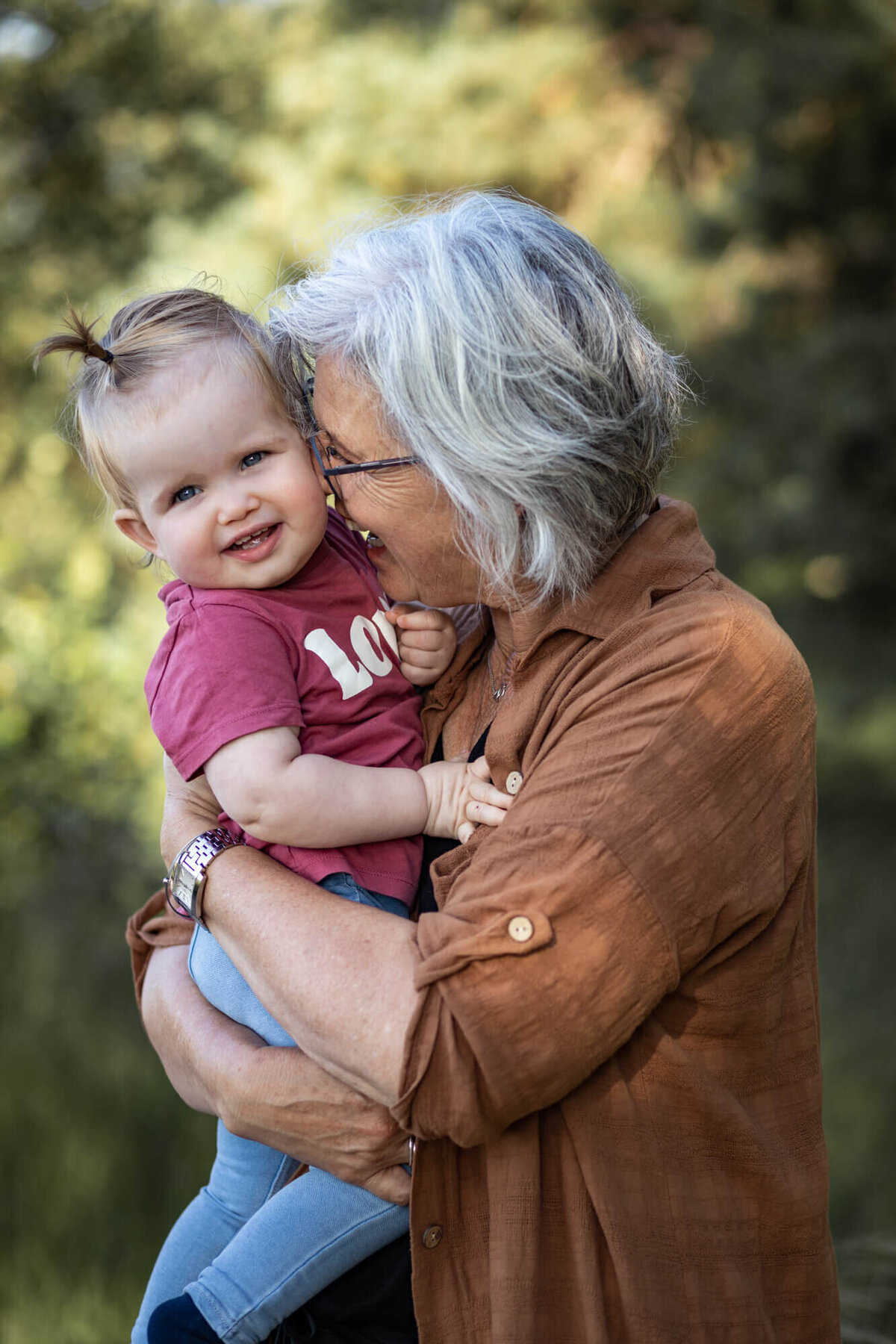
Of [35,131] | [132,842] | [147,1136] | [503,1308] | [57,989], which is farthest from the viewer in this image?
[35,131]

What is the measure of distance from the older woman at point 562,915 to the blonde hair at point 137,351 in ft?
0.33

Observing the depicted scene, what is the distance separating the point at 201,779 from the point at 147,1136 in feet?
8.51

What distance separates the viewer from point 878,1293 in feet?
9.32

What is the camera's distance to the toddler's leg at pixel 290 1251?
5.22 ft

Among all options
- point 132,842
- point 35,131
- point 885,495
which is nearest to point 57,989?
point 132,842

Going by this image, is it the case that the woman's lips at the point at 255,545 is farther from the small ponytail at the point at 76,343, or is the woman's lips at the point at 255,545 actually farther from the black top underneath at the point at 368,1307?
the black top underneath at the point at 368,1307

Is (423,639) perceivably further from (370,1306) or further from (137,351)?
(370,1306)

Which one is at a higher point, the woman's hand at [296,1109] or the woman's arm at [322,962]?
the woman's arm at [322,962]

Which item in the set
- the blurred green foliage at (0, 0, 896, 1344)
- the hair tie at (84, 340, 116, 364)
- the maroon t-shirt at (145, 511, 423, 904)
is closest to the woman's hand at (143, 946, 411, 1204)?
the maroon t-shirt at (145, 511, 423, 904)

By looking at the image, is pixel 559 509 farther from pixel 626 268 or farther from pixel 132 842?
pixel 626 268

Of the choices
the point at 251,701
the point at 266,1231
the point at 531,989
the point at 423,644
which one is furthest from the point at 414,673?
the point at 266,1231

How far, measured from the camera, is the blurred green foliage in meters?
4.12

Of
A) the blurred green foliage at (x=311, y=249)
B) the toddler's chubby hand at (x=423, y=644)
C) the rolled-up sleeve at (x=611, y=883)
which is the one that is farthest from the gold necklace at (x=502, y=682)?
the blurred green foliage at (x=311, y=249)

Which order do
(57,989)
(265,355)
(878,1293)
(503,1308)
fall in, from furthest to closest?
(57,989)
(878,1293)
(265,355)
(503,1308)
